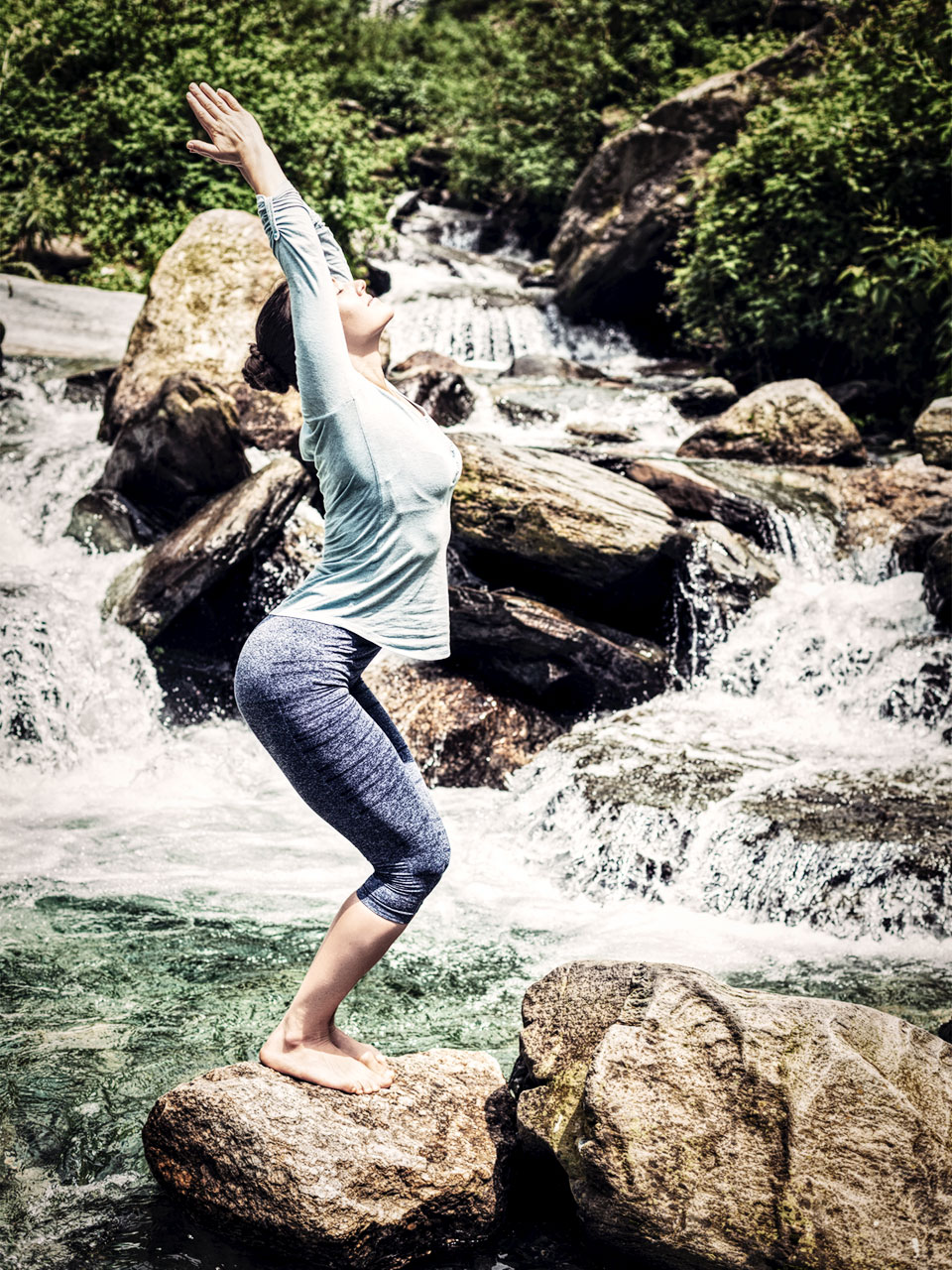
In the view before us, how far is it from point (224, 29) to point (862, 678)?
52.3 ft

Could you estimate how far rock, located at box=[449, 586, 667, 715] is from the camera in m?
7.38

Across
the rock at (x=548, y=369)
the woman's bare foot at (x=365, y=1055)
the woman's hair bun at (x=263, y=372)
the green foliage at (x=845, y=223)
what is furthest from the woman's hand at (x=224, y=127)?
the rock at (x=548, y=369)

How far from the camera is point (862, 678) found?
762 centimetres

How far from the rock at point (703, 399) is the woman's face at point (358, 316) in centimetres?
1114

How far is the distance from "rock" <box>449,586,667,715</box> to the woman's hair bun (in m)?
4.84

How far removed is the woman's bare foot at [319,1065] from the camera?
2674mm

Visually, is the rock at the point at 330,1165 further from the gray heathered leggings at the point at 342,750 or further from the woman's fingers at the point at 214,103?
the woman's fingers at the point at 214,103

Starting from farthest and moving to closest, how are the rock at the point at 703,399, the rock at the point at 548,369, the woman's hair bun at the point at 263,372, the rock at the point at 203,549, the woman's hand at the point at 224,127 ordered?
1. the rock at the point at 548,369
2. the rock at the point at 703,399
3. the rock at the point at 203,549
4. the woman's hair bun at the point at 263,372
5. the woman's hand at the point at 224,127

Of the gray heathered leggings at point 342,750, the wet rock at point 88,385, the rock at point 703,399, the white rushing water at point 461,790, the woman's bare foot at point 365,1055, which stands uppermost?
the wet rock at point 88,385

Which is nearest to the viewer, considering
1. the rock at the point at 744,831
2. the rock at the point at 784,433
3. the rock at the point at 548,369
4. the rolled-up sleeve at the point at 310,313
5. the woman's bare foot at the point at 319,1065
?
the rolled-up sleeve at the point at 310,313

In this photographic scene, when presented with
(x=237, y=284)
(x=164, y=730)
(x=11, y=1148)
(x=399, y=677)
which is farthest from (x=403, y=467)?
(x=237, y=284)

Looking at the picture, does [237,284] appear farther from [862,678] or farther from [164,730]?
[862,678]

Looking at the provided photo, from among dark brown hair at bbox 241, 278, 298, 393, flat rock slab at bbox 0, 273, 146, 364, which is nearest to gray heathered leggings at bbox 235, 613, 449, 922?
dark brown hair at bbox 241, 278, 298, 393

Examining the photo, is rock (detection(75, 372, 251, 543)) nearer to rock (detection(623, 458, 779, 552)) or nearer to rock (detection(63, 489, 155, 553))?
rock (detection(63, 489, 155, 553))
